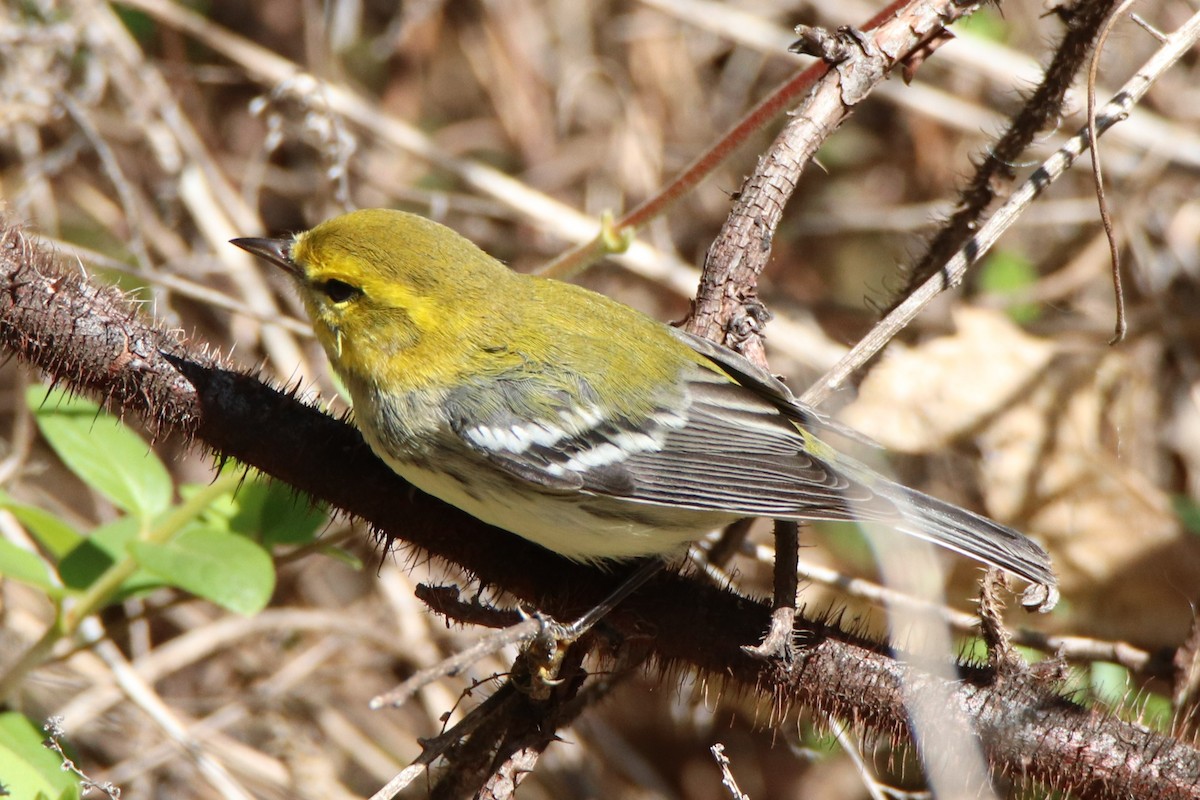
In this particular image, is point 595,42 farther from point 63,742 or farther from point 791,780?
point 63,742

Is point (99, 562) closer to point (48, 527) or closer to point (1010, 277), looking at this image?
point (48, 527)

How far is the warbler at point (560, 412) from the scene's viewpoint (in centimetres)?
239

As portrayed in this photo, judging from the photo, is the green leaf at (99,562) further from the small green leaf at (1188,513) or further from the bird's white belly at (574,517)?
the small green leaf at (1188,513)

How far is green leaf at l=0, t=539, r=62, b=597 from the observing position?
8.13ft

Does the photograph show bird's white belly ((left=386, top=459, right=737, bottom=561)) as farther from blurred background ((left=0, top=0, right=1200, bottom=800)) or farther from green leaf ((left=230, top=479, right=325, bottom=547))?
blurred background ((left=0, top=0, right=1200, bottom=800))

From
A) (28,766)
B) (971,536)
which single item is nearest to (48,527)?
(28,766)

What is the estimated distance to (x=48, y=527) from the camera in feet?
8.52

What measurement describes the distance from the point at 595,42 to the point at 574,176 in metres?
0.77

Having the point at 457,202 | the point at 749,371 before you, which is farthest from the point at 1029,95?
the point at 457,202

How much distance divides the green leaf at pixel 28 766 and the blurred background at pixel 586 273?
1.82ft

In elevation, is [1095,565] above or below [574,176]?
below

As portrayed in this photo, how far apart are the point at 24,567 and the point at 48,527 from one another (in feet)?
0.37

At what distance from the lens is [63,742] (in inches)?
104

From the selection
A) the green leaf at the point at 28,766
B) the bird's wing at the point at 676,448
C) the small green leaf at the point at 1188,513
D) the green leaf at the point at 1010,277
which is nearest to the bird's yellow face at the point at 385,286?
the bird's wing at the point at 676,448
